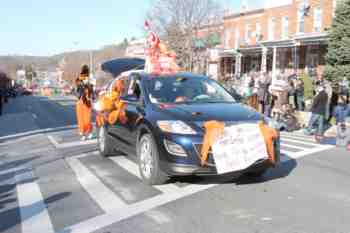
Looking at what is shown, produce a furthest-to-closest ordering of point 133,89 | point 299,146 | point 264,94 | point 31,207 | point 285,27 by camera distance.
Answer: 1. point 285,27
2. point 264,94
3. point 299,146
4. point 133,89
5. point 31,207

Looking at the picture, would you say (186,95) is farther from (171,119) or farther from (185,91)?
(171,119)

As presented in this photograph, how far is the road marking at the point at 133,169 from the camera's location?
19.6ft

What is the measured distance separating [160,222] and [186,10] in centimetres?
3017

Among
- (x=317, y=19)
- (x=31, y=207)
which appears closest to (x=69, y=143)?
(x=31, y=207)

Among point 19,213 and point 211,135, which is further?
point 211,135

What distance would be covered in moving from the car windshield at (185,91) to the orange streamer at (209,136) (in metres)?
1.06

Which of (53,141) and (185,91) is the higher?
(185,91)

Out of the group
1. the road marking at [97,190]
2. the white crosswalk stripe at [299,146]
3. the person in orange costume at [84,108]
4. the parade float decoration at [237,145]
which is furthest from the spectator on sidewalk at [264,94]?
the parade float decoration at [237,145]

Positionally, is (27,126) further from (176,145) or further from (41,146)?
(176,145)

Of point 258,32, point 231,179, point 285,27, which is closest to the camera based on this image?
point 231,179

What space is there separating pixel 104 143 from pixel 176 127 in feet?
10.4

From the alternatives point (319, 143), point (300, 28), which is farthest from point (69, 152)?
point (300, 28)

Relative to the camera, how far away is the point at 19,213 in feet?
16.5

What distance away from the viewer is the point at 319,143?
35.4ft
